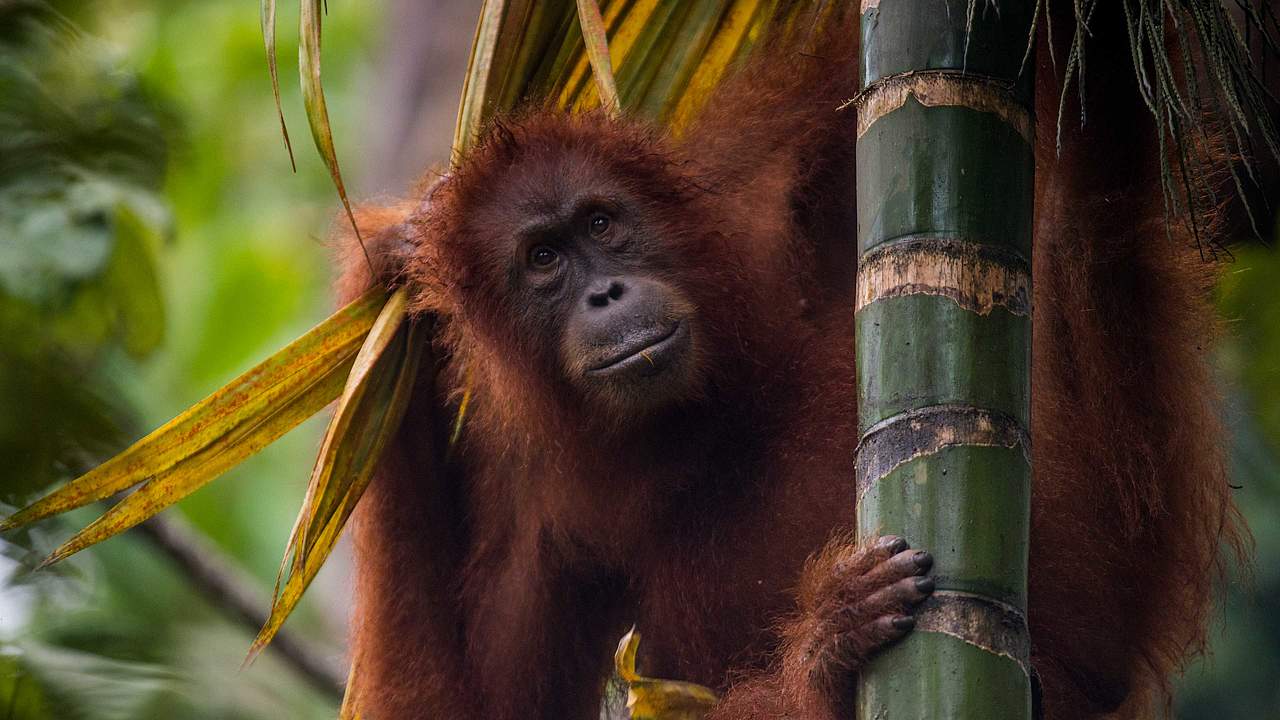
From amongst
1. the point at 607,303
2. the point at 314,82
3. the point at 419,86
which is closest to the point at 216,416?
the point at 314,82

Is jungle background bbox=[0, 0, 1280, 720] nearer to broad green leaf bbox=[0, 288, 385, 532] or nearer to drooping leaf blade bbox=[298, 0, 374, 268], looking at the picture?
broad green leaf bbox=[0, 288, 385, 532]

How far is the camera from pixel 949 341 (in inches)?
97.0

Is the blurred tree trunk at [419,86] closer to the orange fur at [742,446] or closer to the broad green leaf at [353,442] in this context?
the orange fur at [742,446]

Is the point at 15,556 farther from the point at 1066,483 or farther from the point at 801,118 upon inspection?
the point at 1066,483

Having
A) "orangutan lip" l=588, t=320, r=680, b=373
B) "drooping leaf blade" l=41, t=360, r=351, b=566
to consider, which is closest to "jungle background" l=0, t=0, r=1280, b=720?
"drooping leaf blade" l=41, t=360, r=351, b=566

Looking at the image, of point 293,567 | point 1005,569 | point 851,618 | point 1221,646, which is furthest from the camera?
point 1221,646

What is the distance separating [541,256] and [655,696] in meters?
1.50

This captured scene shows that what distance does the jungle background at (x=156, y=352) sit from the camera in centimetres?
393

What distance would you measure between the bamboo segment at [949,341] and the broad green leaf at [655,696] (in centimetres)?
69

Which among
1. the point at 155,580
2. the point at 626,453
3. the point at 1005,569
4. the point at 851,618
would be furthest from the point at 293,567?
the point at 155,580

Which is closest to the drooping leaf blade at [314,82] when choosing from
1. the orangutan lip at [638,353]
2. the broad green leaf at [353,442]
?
the broad green leaf at [353,442]

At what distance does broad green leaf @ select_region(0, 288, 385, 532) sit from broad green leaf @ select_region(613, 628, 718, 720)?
1.09m

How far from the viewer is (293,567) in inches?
134

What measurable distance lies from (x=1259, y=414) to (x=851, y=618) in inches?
103
